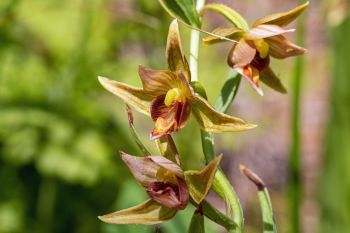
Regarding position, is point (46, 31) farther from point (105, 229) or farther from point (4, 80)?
point (105, 229)

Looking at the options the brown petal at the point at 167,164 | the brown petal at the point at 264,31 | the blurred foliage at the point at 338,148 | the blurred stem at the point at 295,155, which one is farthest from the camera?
the blurred foliage at the point at 338,148

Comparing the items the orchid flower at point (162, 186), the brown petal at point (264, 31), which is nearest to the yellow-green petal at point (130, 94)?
the orchid flower at point (162, 186)

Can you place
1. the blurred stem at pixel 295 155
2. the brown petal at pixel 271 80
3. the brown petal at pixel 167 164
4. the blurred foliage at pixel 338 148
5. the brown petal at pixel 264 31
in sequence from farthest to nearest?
the blurred foliage at pixel 338 148, the blurred stem at pixel 295 155, the brown petal at pixel 271 80, the brown petal at pixel 264 31, the brown petal at pixel 167 164

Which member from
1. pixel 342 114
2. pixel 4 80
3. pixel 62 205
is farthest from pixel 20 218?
pixel 342 114

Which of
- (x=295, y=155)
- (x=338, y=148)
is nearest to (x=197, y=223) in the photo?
(x=295, y=155)

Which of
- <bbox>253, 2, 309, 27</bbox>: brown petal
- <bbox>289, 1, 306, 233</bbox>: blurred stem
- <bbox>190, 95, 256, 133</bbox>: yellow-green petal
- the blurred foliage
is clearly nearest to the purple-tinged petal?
<bbox>190, 95, 256, 133</bbox>: yellow-green petal

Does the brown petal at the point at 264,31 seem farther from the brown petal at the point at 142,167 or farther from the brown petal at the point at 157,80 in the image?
the brown petal at the point at 142,167

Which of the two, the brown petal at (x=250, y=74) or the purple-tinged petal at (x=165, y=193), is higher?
the brown petal at (x=250, y=74)

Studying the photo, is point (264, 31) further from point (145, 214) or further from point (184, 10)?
point (145, 214)
